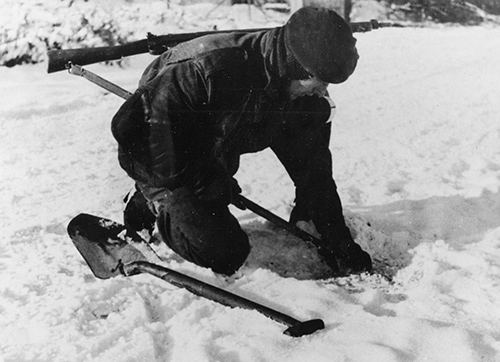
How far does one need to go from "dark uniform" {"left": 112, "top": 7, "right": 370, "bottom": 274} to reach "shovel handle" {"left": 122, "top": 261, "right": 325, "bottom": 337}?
0.21m

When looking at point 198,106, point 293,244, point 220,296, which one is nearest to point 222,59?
point 198,106

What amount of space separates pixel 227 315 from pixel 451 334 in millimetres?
861

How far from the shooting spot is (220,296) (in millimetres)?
2359

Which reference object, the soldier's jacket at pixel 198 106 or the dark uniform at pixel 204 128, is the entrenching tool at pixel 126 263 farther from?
the soldier's jacket at pixel 198 106

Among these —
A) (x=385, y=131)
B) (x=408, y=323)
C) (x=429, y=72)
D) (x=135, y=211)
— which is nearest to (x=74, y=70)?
(x=135, y=211)

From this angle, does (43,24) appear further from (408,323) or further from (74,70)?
(408,323)

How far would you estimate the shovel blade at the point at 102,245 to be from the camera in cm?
273

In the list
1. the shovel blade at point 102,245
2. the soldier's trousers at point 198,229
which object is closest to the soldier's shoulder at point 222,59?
the soldier's trousers at point 198,229

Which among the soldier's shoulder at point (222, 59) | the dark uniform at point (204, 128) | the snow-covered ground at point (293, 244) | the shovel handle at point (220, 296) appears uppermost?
the soldier's shoulder at point (222, 59)

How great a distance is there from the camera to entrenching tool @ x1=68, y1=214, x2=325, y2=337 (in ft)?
7.43

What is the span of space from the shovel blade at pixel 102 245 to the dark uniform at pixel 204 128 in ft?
0.75

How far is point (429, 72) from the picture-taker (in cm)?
635

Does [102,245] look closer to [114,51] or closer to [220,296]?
[220,296]

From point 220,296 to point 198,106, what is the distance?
2.61 ft
